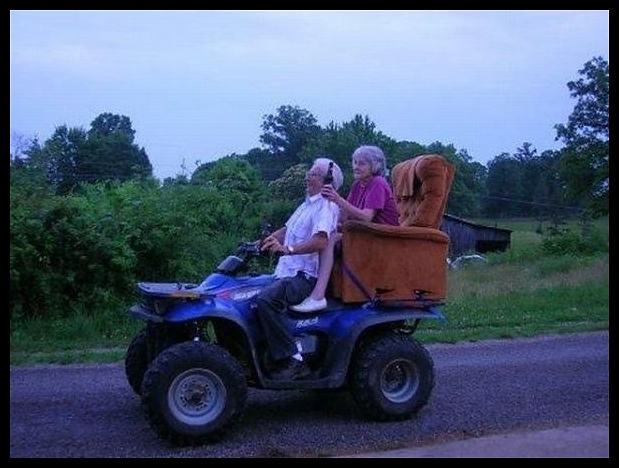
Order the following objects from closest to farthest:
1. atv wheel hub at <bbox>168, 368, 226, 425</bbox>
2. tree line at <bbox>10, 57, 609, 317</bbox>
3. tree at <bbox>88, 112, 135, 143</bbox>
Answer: tree line at <bbox>10, 57, 609, 317</bbox> → atv wheel hub at <bbox>168, 368, 226, 425</bbox> → tree at <bbox>88, 112, 135, 143</bbox>

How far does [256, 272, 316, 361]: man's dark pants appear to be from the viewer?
5996mm

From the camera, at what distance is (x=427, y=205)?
21.6ft

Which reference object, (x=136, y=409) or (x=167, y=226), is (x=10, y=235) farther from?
(x=167, y=226)

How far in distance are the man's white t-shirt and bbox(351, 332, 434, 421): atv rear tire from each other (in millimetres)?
803

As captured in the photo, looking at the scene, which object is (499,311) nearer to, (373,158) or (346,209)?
(373,158)

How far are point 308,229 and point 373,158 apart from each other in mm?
789

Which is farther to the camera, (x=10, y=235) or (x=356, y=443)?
(x=356, y=443)

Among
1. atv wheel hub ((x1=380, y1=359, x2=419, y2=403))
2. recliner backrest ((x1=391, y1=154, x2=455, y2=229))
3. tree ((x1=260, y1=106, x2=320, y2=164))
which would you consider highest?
tree ((x1=260, y1=106, x2=320, y2=164))

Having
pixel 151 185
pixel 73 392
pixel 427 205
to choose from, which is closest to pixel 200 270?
pixel 151 185

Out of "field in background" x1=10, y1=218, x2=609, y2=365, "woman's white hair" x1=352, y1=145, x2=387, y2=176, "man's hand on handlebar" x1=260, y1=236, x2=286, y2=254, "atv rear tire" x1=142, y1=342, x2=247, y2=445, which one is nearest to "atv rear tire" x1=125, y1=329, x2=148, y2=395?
"field in background" x1=10, y1=218, x2=609, y2=365

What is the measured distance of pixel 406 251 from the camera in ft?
20.9

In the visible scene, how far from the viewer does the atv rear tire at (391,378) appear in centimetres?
635

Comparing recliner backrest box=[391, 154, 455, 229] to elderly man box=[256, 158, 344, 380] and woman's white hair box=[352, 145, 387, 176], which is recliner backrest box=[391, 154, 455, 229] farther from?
elderly man box=[256, 158, 344, 380]
